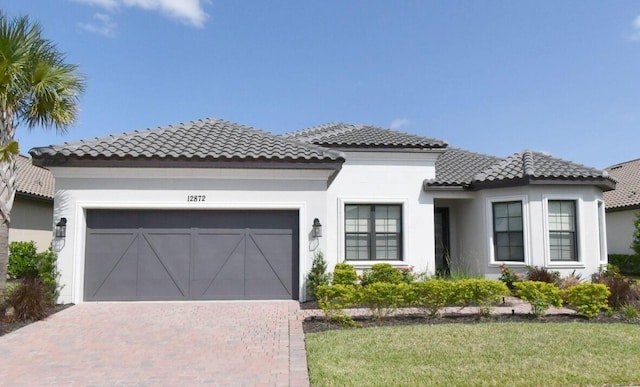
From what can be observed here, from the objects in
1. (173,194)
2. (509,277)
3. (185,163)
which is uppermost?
(185,163)

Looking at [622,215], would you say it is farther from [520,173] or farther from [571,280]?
[520,173]

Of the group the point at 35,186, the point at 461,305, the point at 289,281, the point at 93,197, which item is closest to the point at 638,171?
the point at 461,305

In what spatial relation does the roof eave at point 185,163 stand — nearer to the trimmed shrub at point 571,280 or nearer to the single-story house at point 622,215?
the trimmed shrub at point 571,280

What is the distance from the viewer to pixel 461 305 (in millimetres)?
9938

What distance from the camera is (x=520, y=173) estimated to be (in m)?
13.8

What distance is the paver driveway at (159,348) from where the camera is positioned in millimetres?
5734

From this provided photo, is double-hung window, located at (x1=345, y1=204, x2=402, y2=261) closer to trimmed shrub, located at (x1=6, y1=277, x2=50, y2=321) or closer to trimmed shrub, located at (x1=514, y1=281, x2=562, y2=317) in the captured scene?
trimmed shrub, located at (x1=514, y1=281, x2=562, y2=317)

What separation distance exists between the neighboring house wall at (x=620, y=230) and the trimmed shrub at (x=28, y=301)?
25.5 metres

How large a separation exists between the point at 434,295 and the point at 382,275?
11.6 ft

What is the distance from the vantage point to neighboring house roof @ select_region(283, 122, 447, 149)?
1483 cm

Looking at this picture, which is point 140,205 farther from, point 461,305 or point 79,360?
point 461,305

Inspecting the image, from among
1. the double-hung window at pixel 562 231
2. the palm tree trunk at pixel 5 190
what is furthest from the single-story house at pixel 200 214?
the palm tree trunk at pixel 5 190

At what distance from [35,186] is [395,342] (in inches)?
792

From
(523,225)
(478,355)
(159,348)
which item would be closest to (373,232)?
(523,225)
